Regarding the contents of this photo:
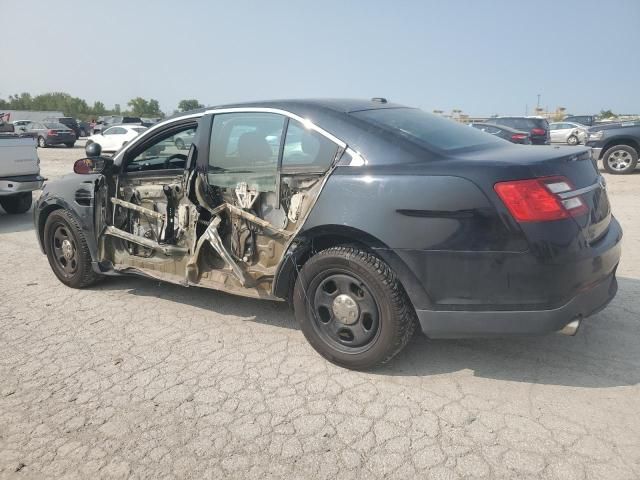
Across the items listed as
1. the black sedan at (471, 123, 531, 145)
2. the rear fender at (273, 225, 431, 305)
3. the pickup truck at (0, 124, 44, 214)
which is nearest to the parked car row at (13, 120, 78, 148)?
the pickup truck at (0, 124, 44, 214)

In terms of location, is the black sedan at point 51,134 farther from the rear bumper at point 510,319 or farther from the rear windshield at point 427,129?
the rear bumper at point 510,319

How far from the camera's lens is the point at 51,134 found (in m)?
30.1

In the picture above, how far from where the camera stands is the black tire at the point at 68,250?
4629mm

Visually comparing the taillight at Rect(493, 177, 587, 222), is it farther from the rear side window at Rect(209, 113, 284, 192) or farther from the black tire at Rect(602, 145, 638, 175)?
the black tire at Rect(602, 145, 638, 175)

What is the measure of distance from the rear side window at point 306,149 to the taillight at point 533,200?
1.05 metres

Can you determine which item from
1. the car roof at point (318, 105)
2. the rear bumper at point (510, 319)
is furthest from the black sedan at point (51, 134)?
the rear bumper at point (510, 319)

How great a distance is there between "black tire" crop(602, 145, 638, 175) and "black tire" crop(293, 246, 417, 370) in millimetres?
12649

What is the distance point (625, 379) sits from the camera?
295 centimetres

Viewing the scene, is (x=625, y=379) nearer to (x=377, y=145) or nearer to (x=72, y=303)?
(x=377, y=145)

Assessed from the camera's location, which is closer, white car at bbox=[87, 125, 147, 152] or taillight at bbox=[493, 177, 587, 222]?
taillight at bbox=[493, 177, 587, 222]

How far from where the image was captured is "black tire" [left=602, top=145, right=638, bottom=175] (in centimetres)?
1298

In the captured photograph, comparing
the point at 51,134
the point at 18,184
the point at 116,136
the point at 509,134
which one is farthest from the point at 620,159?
the point at 51,134

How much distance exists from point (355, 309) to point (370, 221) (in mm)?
569

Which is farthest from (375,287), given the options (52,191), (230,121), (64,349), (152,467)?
(52,191)
